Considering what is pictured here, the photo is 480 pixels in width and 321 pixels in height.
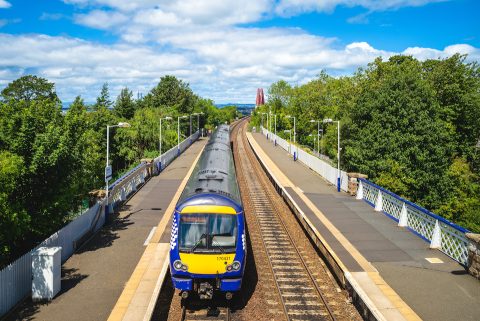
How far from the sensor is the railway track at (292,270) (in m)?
11.7

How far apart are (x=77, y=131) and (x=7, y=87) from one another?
6868 cm

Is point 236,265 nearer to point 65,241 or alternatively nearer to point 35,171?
point 65,241

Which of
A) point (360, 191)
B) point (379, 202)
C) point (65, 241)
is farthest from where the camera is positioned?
point (360, 191)

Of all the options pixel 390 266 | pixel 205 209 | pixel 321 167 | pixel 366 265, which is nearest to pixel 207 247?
pixel 205 209

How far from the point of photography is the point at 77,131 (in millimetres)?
17844

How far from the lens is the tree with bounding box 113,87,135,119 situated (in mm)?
72188

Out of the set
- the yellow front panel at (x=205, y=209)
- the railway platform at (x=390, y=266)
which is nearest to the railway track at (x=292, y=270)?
the railway platform at (x=390, y=266)

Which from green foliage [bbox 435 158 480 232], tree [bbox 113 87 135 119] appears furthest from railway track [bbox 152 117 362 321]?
tree [bbox 113 87 135 119]

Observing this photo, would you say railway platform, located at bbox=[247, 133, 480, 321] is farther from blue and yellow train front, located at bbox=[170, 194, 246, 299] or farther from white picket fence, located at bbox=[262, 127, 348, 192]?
blue and yellow train front, located at bbox=[170, 194, 246, 299]

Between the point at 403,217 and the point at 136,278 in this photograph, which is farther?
the point at 403,217

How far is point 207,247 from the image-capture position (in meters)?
11.5

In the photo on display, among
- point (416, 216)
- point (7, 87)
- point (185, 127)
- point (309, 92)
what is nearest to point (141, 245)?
point (416, 216)

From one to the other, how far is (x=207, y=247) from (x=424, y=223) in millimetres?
10381

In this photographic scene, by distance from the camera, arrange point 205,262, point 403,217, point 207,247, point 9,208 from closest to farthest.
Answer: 1. point 205,262
2. point 207,247
3. point 9,208
4. point 403,217
